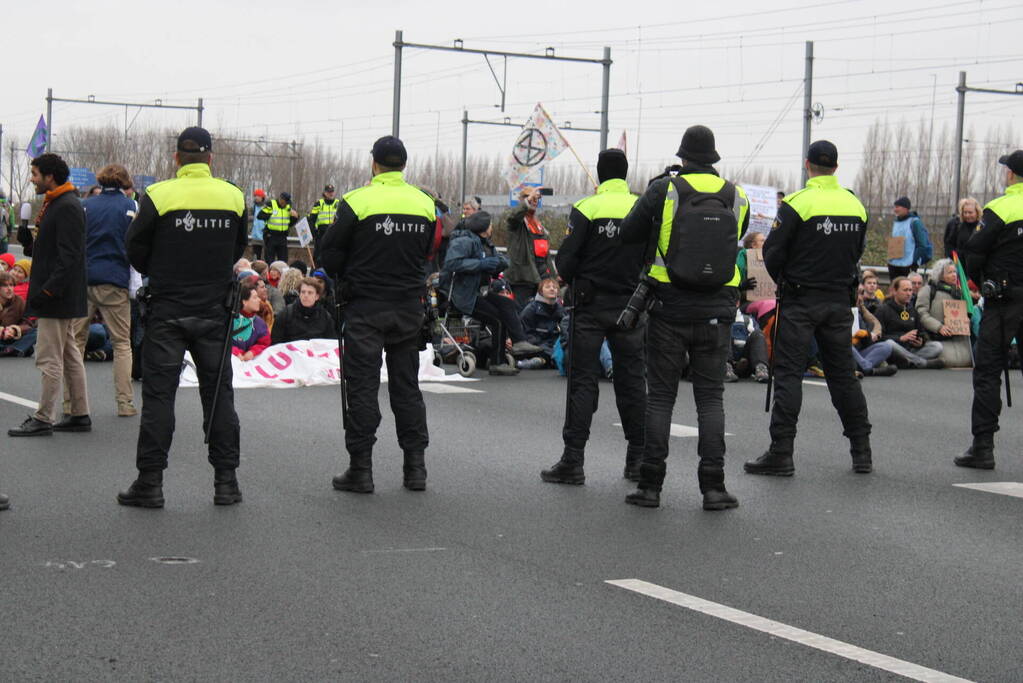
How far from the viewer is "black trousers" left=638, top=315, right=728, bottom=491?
328 inches

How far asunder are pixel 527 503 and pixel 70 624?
329 cm

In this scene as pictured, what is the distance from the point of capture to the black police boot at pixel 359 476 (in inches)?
340

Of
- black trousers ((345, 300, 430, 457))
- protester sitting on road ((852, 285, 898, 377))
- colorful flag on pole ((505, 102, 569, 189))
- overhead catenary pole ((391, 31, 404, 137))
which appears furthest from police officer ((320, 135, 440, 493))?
overhead catenary pole ((391, 31, 404, 137))

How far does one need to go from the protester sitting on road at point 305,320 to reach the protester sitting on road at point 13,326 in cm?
291

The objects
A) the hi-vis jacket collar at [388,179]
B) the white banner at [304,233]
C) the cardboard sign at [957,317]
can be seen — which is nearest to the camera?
the hi-vis jacket collar at [388,179]

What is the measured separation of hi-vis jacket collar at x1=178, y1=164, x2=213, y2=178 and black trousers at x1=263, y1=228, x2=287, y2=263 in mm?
22343

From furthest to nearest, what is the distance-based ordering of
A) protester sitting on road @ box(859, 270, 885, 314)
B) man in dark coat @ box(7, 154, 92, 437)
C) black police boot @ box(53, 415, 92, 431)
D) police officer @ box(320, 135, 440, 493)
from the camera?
protester sitting on road @ box(859, 270, 885, 314) < black police boot @ box(53, 415, 92, 431) < man in dark coat @ box(7, 154, 92, 437) < police officer @ box(320, 135, 440, 493)

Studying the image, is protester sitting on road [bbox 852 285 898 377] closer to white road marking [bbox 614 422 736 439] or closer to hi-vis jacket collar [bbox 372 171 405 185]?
white road marking [bbox 614 422 736 439]

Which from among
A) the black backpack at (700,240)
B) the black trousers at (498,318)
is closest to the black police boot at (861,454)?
the black backpack at (700,240)

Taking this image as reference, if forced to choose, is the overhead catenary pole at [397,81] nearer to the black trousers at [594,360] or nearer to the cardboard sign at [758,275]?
the cardboard sign at [758,275]

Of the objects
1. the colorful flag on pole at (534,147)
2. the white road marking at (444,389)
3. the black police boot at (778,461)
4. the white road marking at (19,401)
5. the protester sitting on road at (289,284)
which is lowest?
the white road marking at (19,401)

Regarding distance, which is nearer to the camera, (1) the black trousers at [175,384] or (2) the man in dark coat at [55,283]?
(1) the black trousers at [175,384]

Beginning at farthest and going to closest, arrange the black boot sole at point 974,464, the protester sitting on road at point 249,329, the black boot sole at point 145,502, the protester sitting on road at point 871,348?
the protester sitting on road at point 871,348
the protester sitting on road at point 249,329
the black boot sole at point 974,464
the black boot sole at point 145,502

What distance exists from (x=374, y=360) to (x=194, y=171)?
1.43 m
